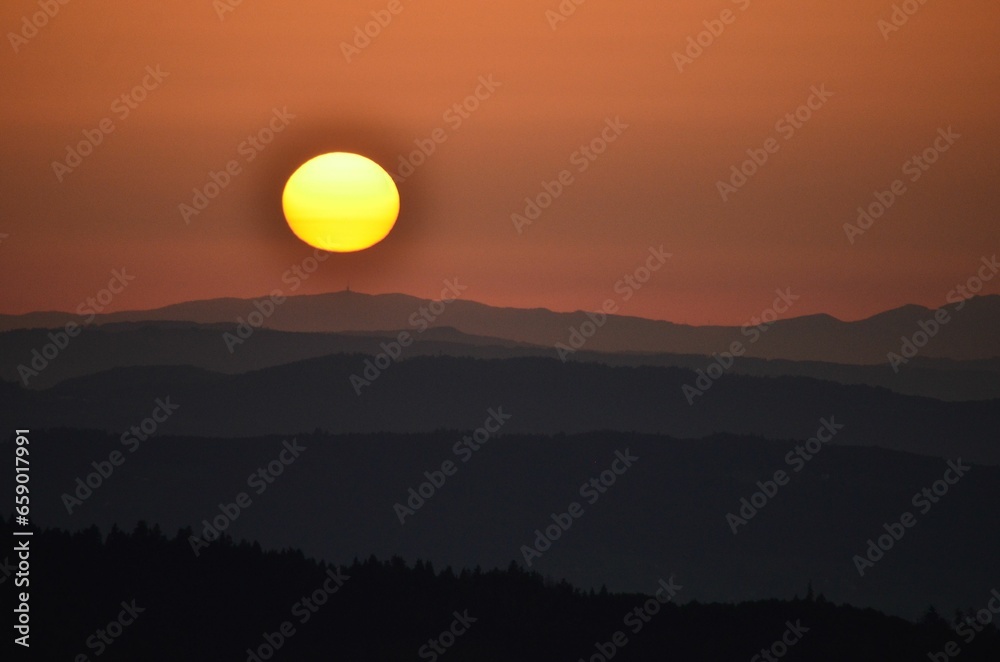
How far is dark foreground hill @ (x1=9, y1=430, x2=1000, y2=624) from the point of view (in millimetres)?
109688

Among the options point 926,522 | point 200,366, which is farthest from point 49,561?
point 926,522

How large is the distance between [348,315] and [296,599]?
86872 millimetres

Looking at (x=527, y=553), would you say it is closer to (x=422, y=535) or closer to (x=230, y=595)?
(x=422, y=535)
